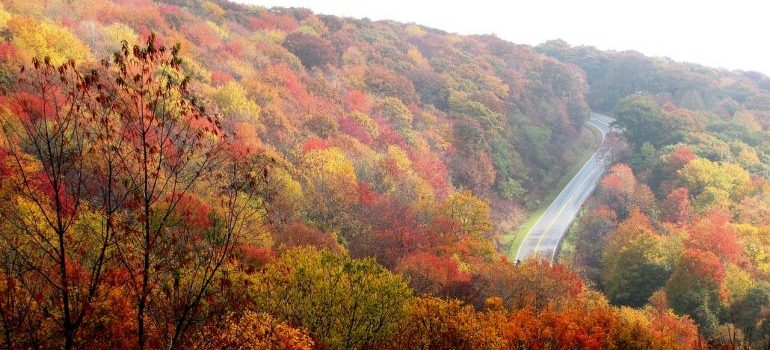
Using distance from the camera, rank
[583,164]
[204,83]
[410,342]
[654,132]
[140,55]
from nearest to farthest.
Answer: [140,55] → [410,342] → [204,83] → [654,132] → [583,164]

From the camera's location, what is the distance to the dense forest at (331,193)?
38.1 ft

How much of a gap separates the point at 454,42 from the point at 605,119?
44.7 m

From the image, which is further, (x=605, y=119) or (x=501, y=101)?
(x=605, y=119)

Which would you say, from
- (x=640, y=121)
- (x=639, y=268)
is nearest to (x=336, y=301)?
(x=639, y=268)

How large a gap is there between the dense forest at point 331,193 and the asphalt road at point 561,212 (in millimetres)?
2952

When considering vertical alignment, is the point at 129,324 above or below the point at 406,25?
below

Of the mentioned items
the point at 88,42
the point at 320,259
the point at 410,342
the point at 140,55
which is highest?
the point at 140,55

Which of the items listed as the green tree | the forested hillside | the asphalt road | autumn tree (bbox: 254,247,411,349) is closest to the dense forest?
autumn tree (bbox: 254,247,411,349)

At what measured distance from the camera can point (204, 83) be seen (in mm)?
58625

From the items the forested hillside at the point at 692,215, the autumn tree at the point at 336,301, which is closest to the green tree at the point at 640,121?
the forested hillside at the point at 692,215

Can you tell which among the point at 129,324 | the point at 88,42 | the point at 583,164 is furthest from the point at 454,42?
the point at 129,324

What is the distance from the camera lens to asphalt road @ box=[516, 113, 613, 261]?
66500 millimetres

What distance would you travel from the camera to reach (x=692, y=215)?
63.4 meters

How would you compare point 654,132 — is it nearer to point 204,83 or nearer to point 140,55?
point 204,83
